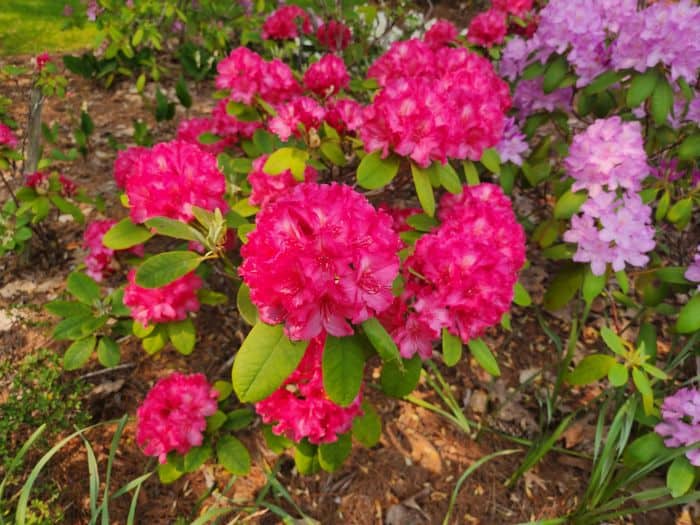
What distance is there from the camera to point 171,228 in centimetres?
106

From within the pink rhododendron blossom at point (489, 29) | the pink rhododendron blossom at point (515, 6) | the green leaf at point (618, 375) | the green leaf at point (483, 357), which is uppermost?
the pink rhododendron blossom at point (515, 6)

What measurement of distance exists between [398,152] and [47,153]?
7.62ft

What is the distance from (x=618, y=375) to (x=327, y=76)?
139cm

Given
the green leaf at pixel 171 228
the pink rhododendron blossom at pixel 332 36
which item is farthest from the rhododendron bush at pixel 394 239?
the pink rhododendron blossom at pixel 332 36

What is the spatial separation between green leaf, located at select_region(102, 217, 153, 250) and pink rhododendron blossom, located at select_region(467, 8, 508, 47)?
1.91 m

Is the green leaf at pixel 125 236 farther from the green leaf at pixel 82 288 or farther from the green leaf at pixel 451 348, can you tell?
the green leaf at pixel 451 348

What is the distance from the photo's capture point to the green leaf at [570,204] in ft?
6.07

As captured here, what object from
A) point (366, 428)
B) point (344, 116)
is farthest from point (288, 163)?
point (366, 428)

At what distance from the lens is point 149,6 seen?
286 cm

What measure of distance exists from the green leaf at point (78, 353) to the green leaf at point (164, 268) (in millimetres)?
597

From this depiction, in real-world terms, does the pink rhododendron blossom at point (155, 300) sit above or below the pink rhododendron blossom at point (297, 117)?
below

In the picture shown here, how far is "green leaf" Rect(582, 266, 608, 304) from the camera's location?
5.83ft

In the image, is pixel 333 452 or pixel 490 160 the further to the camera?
pixel 490 160

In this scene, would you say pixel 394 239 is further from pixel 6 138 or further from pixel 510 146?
pixel 6 138
